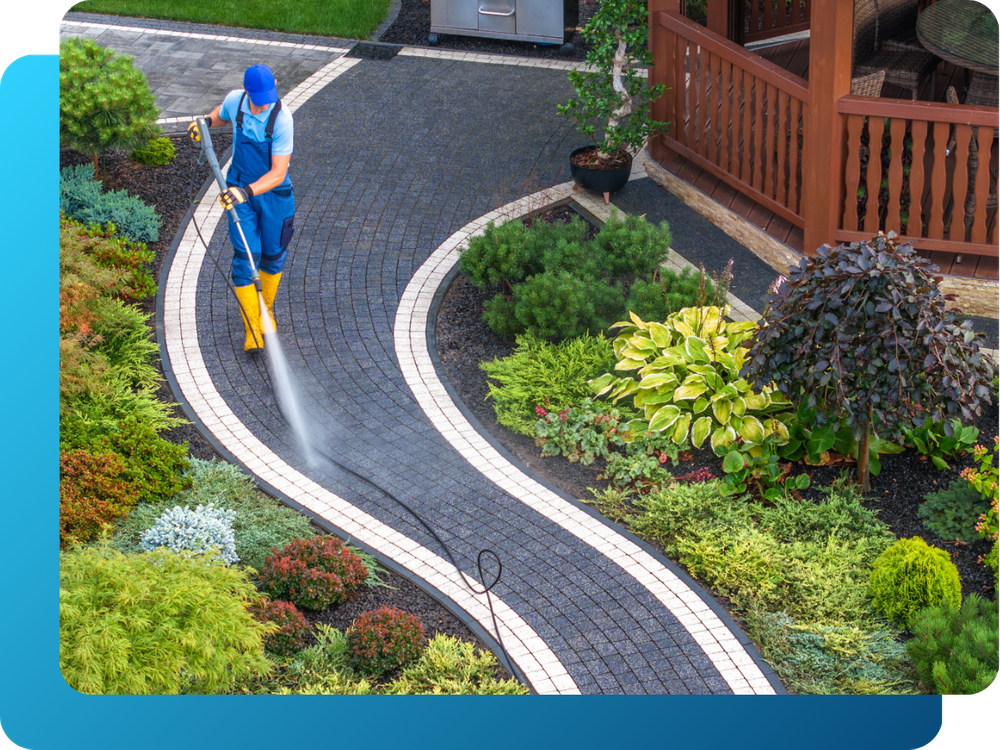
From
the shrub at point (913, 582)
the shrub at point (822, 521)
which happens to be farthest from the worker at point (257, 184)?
the shrub at point (913, 582)

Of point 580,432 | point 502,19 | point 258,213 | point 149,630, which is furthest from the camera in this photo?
point 502,19

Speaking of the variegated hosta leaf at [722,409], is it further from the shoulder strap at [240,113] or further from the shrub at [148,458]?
the shoulder strap at [240,113]

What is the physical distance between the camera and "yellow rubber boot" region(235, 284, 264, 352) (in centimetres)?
1025

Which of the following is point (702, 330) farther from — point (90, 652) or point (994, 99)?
point (90, 652)

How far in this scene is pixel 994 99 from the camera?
1141cm

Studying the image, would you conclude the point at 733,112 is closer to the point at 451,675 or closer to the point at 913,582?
the point at 913,582

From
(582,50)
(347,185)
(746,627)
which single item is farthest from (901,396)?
(582,50)

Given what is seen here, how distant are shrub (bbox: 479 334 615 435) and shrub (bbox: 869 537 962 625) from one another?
2.78 m

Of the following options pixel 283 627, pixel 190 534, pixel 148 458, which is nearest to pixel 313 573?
pixel 283 627

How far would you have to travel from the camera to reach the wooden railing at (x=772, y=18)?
1350 centimetres

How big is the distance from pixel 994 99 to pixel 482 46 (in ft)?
21.0

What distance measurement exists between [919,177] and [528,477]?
13.8ft

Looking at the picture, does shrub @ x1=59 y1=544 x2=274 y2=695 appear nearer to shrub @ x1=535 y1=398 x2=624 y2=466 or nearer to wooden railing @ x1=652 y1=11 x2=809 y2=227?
shrub @ x1=535 y1=398 x2=624 y2=466

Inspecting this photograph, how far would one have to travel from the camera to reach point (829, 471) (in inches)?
361
